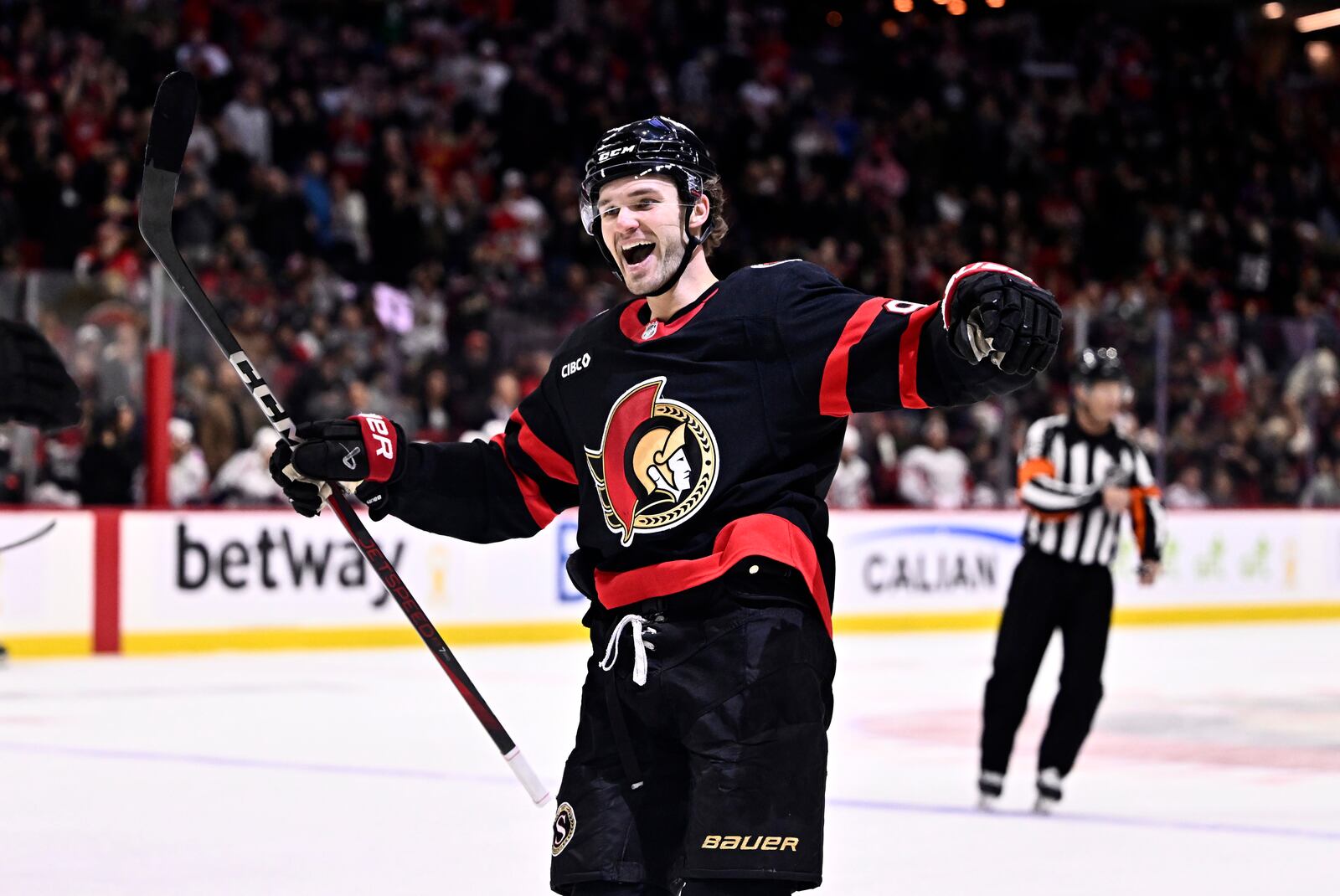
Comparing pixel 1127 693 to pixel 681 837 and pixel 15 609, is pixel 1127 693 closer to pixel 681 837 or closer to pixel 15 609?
pixel 15 609

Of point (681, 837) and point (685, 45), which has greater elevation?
point (685, 45)

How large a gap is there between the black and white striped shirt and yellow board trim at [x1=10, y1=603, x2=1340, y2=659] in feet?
18.5

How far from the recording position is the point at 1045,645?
6.70 meters

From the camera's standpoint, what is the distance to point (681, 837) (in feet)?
9.70

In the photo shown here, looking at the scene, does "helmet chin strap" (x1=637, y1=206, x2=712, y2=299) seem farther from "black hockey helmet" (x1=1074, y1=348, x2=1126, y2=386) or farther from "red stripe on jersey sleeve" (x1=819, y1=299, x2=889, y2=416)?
"black hockey helmet" (x1=1074, y1=348, x2=1126, y2=386)

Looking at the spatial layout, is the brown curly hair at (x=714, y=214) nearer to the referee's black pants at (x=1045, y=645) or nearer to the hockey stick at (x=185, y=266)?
the hockey stick at (x=185, y=266)

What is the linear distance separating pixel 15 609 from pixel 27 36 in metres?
4.69

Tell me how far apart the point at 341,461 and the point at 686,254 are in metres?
0.64

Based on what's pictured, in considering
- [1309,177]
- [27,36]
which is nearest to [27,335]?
[27,36]

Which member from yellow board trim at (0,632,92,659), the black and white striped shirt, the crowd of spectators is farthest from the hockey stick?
yellow board trim at (0,632,92,659)

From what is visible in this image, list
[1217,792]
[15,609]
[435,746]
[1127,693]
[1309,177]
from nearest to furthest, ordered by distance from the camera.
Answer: [1217,792] → [435,746] → [1127,693] → [15,609] → [1309,177]

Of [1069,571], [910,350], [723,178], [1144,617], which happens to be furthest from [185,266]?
[723,178]

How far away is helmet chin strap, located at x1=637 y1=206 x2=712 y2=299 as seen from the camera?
3.07m

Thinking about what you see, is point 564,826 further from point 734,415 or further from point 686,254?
point 686,254
